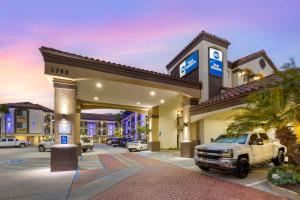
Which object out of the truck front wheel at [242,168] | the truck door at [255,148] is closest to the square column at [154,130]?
the truck door at [255,148]

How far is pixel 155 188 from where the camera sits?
8.50 metres

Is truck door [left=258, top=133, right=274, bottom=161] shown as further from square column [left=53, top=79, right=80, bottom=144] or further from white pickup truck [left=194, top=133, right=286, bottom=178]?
square column [left=53, top=79, right=80, bottom=144]

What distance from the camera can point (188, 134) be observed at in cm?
1902

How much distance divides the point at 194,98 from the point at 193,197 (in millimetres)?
12590

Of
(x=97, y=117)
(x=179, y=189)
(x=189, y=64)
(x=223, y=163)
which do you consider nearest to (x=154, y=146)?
(x=189, y=64)

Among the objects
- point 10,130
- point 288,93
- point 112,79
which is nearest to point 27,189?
point 112,79

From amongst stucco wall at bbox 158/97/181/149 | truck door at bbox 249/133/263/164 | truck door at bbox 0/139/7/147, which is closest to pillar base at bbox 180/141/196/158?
truck door at bbox 249/133/263/164

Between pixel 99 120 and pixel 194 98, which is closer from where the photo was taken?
pixel 194 98

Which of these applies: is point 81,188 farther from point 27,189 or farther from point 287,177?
point 287,177

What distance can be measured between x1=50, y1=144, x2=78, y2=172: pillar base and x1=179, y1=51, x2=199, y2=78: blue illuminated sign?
1303 centimetres

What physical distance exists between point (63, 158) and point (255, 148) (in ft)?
32.2

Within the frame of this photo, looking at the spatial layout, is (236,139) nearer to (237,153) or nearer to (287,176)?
(237,153)

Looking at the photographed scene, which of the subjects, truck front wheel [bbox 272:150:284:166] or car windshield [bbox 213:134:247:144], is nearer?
car windshield [bbox 213:134:247:144]

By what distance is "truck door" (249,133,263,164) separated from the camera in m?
11.0
